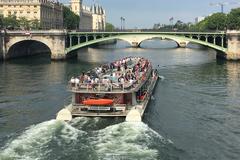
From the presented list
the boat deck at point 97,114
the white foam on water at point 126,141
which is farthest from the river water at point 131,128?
the boat deck at point 97,114

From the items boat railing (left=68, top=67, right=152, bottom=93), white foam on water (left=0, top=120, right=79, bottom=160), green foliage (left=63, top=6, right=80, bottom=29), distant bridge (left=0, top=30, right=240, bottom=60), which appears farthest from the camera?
green foliage (left=63, top=6, right=80, bottom=29)

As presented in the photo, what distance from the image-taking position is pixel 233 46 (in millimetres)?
94375

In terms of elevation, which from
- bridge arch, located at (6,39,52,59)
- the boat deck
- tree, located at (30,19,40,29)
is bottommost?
the boat deck

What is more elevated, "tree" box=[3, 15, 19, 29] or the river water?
"tree" box=[3, 15, 19, 29]

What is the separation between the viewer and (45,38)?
9719cm

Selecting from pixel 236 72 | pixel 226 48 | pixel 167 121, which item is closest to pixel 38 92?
pixel 167 121

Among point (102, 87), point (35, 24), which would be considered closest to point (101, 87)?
point (102, 87)

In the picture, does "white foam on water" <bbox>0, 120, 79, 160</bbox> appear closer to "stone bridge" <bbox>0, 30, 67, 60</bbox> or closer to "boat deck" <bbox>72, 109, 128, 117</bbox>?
"boat deck" <bbox>72, 109, 128, 117</bbox>

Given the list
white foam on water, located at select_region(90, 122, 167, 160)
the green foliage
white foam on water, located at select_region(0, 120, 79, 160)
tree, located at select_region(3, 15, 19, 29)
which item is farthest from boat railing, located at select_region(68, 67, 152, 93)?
the green foliage

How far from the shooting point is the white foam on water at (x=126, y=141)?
27.6m

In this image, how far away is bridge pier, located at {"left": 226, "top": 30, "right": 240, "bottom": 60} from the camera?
94125 millimetres

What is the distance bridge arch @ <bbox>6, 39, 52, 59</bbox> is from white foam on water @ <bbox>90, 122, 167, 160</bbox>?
221ft

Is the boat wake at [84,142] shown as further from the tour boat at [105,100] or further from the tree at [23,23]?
the tree at [23,23]

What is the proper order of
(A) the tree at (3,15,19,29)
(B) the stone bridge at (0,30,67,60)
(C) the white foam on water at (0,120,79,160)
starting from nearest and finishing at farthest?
(C) the white foam on water at (0,120,79,160), (B) the stone bridge at (0,30,67,60), (A) the tree at (3,15,19,29)
